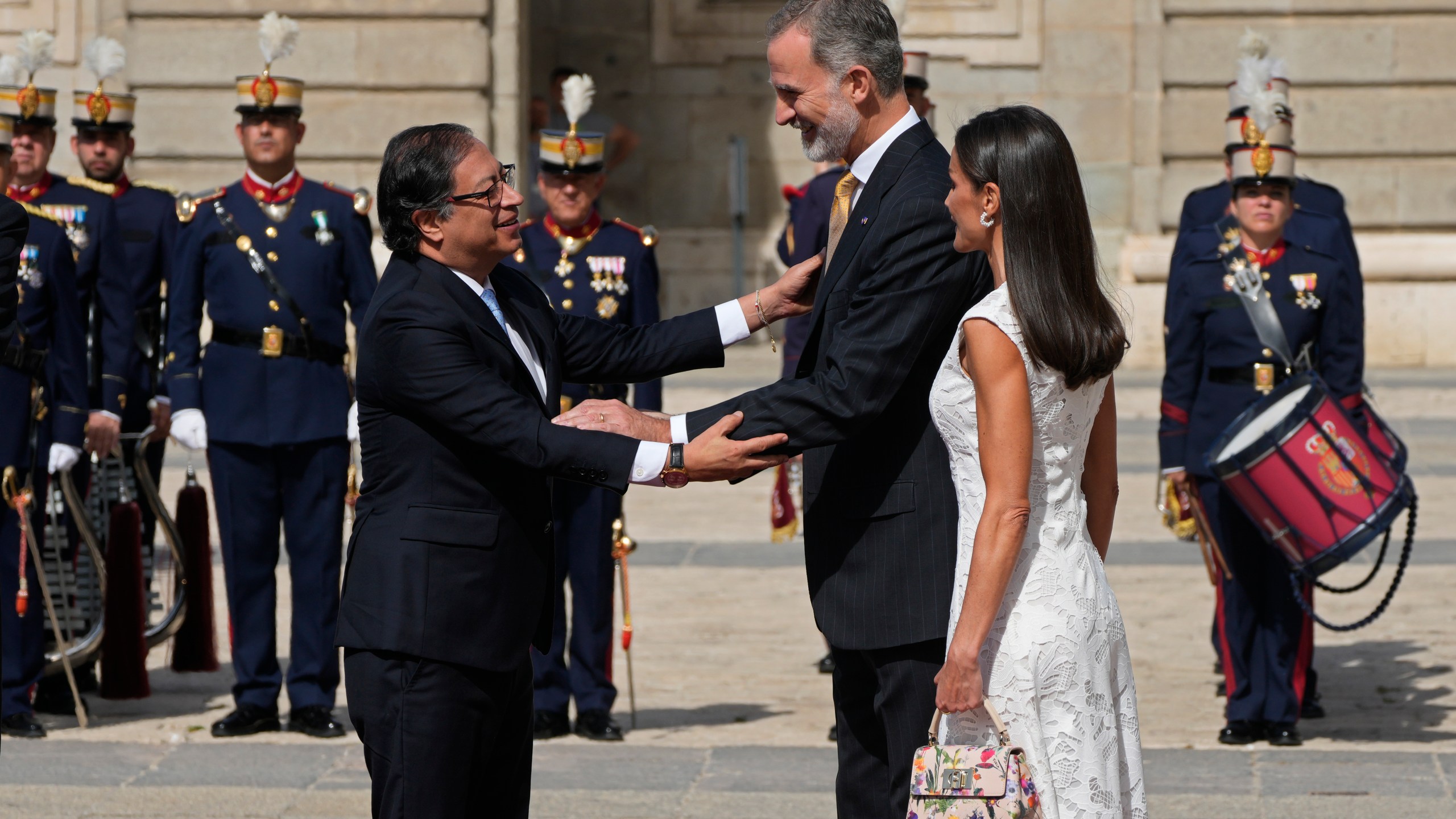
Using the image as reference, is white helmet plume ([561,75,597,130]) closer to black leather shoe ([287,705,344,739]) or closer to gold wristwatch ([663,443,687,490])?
black leather shoe ([287,705,344,739])

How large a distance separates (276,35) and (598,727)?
280 cm

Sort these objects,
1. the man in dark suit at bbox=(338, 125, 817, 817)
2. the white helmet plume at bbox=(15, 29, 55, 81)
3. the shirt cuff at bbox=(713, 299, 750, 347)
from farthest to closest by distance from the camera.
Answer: the white helmet plume at bbox=(15, 29, 55, 81) → the shirt cuff at bbox=(713, 299, 750, 347) → the man in dark suit at bbox=(338, 125, 817, 817)

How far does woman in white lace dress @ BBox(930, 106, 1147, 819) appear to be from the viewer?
3.36 metres

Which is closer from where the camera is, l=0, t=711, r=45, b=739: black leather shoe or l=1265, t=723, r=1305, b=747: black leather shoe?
l=1265, t=723, r=1305, b=747: black leather shoe

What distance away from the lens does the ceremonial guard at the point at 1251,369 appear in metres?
6.17

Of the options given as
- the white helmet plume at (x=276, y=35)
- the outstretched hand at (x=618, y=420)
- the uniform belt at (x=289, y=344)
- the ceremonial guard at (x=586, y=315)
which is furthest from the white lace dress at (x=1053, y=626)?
the white helmet plume at (x=276, y=35)

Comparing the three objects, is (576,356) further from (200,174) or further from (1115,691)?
(200,174)

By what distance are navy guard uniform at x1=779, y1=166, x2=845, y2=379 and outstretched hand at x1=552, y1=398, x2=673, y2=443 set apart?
140 inches

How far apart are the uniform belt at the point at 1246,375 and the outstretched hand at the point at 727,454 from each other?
3044 mm

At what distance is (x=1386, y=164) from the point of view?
14.2 meters

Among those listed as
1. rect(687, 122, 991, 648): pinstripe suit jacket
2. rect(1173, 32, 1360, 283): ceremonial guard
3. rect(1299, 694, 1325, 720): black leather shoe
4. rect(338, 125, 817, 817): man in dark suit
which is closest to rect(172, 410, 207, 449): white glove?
rect(338, 125, 817, 817): man in dark suit

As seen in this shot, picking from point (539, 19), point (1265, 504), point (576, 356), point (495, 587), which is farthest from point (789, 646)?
point (539, 19)

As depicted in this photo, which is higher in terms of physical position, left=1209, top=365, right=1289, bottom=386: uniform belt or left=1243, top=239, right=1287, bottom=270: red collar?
left=1243, top=239, right=1287, bottom=270: red collar

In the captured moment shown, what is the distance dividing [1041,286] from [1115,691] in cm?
78
